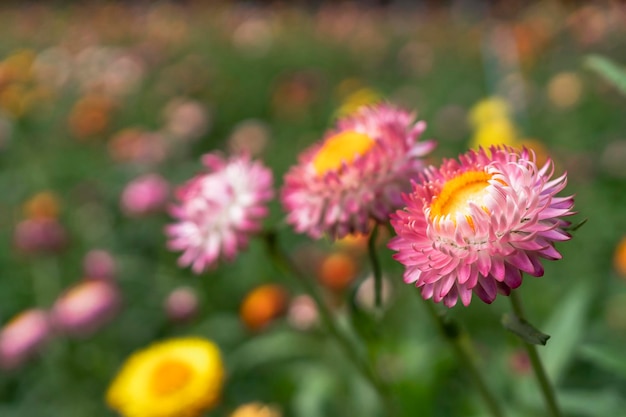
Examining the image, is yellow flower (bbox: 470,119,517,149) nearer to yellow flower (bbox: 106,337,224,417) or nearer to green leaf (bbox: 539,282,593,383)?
green leaf (bbox: 539,282,593,383)

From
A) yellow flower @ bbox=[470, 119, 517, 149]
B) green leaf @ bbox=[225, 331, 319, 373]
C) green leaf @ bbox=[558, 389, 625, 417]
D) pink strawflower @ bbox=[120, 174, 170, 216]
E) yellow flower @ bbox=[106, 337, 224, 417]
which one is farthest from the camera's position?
pink strawflower @ bbox=[120, 174, 170, 216]

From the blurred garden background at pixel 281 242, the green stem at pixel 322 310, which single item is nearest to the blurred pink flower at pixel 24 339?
the blurred garden background at pixel 281 242

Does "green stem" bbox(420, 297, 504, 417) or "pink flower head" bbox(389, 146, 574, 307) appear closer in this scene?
"pink flower head" bbox(389, 146, 574, 307)

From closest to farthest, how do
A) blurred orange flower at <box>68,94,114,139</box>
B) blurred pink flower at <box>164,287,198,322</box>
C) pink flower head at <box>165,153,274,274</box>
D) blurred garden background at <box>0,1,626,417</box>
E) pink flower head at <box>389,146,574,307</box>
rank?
pink flower head at <box>389,146,574,307</box>, pink flower head at <box>165,153,274,274</box>, blurred garden background at <box>0,1,626,417</box>, blurred pink flower at <box>164,287,198,322</box>, blurred orange flower at <box>68,94,114,139</box>

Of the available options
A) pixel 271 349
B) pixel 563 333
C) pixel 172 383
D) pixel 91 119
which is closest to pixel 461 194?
pixel 563 333

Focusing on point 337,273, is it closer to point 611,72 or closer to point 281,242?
point 281,242

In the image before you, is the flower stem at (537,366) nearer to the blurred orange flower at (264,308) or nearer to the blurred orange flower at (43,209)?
the blurred orange flower at (264,308)

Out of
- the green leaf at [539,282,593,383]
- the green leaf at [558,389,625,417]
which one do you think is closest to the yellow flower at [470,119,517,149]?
the green leaf at [539,282,593,383]
